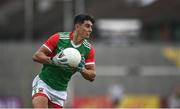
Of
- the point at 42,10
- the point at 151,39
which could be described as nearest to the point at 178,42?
the point at 151,39

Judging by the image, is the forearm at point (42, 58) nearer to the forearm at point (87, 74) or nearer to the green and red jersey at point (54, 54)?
the green and red jersey at point (54, 54)

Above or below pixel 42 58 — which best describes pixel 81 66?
below

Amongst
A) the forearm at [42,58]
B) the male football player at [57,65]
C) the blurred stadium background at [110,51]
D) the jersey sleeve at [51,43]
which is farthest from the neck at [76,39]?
the blurred stadium background at [110,51]

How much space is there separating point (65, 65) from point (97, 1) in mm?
17041

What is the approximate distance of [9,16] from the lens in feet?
86.9

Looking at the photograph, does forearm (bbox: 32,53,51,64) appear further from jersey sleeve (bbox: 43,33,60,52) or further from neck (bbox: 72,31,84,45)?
neck (bbox: 72,31,84,45)

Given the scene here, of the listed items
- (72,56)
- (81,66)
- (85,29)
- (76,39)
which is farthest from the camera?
(76,39)

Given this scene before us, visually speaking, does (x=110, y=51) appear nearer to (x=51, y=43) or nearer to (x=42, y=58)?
(x=51, y=43)

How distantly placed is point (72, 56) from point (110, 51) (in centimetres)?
1652

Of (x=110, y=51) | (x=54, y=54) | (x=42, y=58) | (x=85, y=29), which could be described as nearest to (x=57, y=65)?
(x=42, y=58)

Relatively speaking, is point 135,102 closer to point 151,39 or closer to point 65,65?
point 151,39

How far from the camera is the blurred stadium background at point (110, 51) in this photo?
23.8 metres

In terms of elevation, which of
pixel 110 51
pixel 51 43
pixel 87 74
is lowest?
pixel 110 51

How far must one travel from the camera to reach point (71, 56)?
8.46 meters
